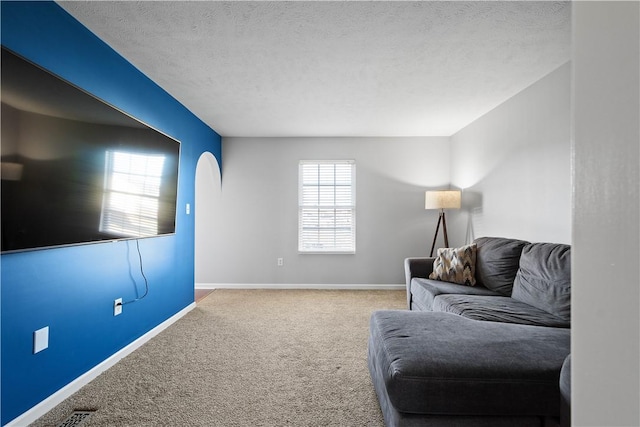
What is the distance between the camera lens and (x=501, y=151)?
376 centimetres

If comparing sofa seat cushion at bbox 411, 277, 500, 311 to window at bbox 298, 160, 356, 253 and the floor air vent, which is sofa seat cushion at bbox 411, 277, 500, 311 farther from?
the floor air vent

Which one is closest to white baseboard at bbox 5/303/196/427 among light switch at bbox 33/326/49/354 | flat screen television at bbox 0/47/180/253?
light switch at bbox 33/326/49/354

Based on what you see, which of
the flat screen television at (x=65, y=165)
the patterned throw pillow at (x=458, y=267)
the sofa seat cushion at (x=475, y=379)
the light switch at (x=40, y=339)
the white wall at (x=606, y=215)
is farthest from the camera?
the patterned throw pillow at (x=458, y=267)

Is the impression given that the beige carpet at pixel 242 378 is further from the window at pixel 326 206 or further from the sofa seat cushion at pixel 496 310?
the window at pixel 326 206

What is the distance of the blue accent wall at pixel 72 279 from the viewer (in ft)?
5.76

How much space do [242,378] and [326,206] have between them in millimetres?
3405

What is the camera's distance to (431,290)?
309 centimetres

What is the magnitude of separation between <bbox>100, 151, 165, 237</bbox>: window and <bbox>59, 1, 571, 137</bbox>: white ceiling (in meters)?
0.86

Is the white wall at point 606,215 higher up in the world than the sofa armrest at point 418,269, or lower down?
higher up

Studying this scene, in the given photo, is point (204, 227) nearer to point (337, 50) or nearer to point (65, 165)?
point (65, 165)

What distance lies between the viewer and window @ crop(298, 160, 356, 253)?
17.7 feet

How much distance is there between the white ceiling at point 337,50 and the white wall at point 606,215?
194 cm

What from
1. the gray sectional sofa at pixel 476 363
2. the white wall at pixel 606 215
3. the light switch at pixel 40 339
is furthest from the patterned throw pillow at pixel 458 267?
the light switch at pixel 40 339

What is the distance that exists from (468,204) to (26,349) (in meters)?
4.78
